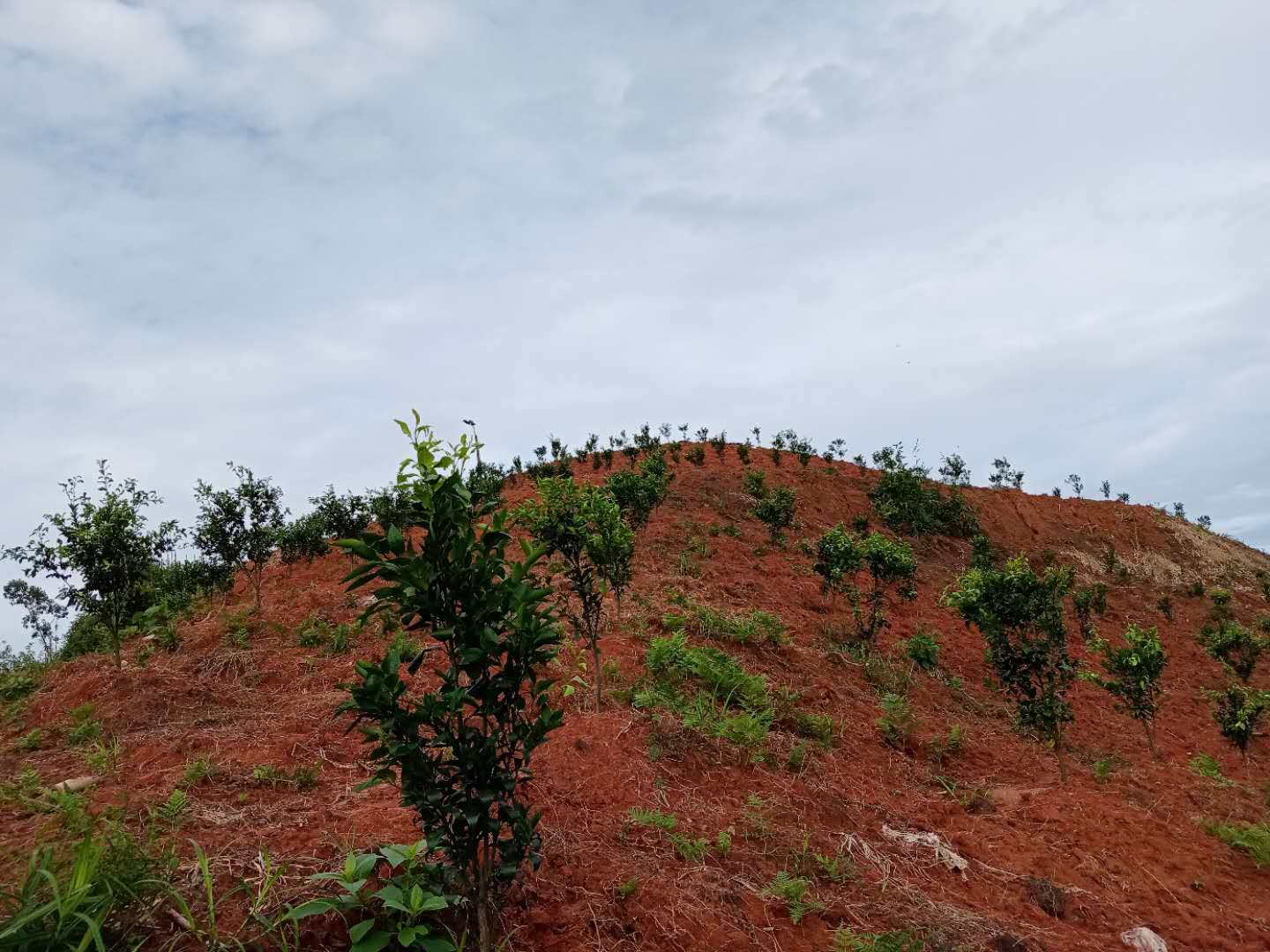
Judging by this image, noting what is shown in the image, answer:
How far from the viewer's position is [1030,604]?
29.3 feet

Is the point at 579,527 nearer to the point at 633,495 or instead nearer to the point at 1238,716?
the point at 633,495

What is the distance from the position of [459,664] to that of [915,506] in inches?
1003

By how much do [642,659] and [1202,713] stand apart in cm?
1384

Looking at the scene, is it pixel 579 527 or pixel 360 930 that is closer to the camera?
pixel 360 930

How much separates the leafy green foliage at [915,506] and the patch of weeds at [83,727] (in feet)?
78.4

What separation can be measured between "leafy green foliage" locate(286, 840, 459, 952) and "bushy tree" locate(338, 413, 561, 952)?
0.21 meters

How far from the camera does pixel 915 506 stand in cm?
2605

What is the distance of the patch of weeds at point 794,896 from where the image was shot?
183 inches

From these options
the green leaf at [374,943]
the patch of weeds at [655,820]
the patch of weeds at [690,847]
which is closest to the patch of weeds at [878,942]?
the patch of weeds at [690,847]

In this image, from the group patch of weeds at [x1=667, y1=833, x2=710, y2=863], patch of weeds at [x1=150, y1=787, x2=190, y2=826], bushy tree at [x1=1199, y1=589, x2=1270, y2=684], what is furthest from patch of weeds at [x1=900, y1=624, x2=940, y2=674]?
patch of weeds at [x1=150, y1=787, x2=190, y2=826]

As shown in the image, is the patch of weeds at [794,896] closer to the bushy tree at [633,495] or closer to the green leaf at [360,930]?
the green leaf at [360,930]

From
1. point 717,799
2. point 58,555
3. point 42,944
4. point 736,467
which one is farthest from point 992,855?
point 736,467

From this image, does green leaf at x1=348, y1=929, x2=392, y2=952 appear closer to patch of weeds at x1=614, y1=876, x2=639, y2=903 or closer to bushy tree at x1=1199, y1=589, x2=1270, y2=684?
patch of weeds at x1=614, y1=876, x2=639, y2=903

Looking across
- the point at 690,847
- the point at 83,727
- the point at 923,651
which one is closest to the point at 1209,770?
the point at 923,651
